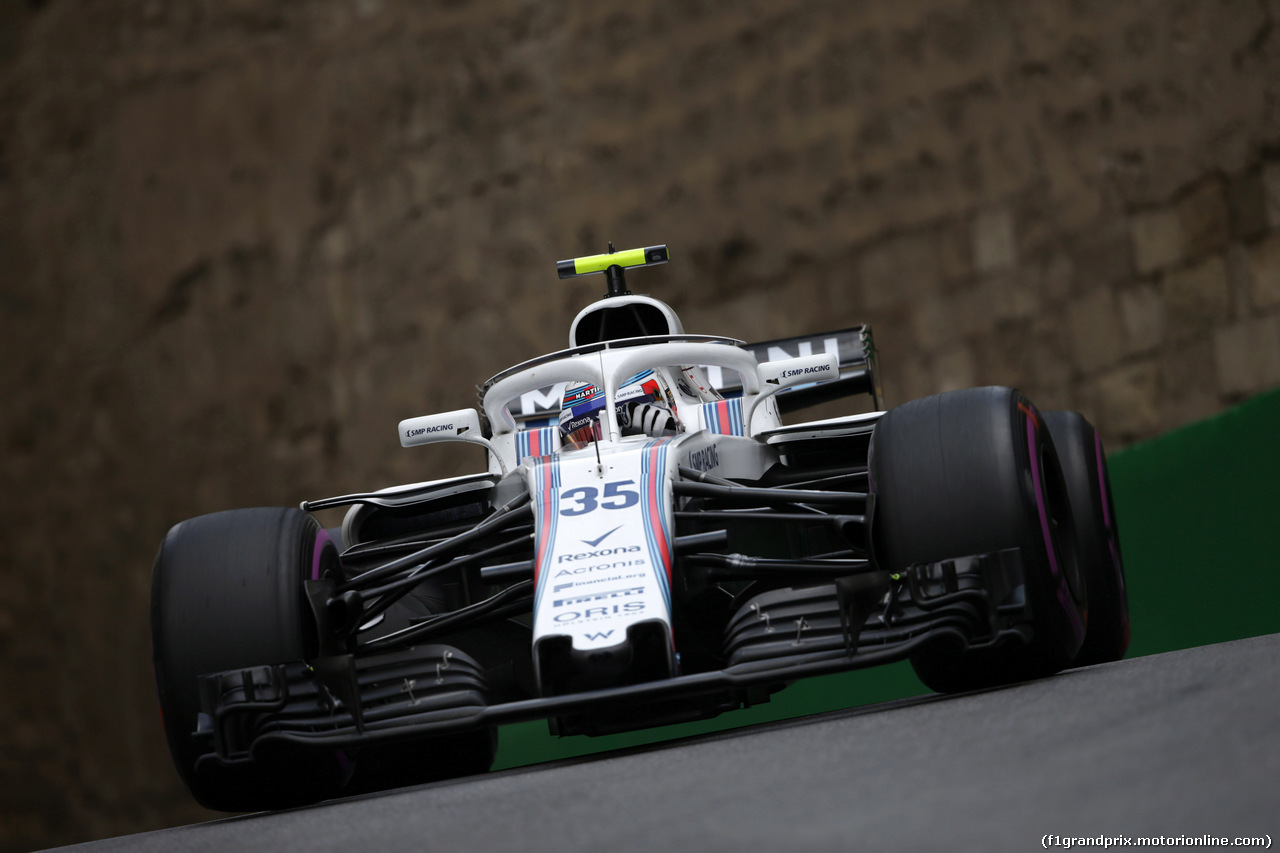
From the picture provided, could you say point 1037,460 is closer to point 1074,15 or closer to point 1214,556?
point 1214,556

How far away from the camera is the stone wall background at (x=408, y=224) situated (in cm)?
1070

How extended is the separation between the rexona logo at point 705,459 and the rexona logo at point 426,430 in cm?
99

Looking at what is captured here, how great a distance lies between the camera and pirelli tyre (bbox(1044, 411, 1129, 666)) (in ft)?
16.5

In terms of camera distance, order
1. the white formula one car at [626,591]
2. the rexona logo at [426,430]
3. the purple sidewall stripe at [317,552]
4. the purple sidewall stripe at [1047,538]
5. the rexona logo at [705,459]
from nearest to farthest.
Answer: the white formula one car at [626,591]
the purple sidewall stripe at [1047,538]
the purple sidewall stripe at [317,552]
the rexona logo at [705,459]
the rexona logo at [426,430]

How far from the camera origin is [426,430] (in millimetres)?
5141

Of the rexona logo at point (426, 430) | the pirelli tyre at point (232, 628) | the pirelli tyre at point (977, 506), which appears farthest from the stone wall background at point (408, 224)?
the pirelli tyre at point (232, 628)

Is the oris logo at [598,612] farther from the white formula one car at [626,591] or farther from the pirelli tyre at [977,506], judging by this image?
the pirelli tyre at [977,506]

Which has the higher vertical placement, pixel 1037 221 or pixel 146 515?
pixel 1037 221

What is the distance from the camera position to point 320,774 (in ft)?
13.8

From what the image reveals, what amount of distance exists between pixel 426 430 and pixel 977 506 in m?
2.17

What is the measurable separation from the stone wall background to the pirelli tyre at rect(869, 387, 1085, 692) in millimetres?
6574

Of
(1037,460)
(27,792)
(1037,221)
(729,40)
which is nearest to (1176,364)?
(1037,221)

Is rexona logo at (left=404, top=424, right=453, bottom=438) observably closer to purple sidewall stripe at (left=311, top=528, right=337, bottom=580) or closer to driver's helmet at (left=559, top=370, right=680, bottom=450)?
driver's helmet at (left=559, top=370, right=680, bottom=450)

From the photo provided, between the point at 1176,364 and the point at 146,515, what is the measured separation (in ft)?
29.6
